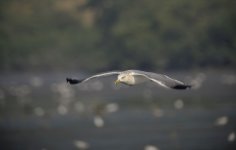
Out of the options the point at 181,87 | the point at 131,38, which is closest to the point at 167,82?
the point at 181,87

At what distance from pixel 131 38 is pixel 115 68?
6.42 feet

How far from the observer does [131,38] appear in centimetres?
5422

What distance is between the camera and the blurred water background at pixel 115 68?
914 inches

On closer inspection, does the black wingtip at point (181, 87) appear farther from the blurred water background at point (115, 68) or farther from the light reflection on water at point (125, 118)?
the light reflection on water at point (125, 118)

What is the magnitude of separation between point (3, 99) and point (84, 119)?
8.58 metres

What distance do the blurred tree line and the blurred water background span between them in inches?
2.4

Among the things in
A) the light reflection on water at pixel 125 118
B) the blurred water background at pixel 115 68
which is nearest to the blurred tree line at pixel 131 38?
the blurred water background at pixel 115 68

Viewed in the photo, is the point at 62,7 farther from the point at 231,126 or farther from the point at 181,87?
the point at 181,87

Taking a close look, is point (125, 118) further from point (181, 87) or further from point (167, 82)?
point (181, 87)

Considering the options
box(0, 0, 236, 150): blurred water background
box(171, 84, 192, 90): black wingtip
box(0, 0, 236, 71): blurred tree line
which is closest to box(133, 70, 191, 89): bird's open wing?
box(171, 84, 192, 90): black wingtip

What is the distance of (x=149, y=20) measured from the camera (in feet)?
182

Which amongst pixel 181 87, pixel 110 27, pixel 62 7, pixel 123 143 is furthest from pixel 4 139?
pixel 62 7

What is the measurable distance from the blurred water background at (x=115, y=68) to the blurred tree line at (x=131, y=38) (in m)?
0.06

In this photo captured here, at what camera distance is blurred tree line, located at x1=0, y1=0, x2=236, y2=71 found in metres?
52.8
